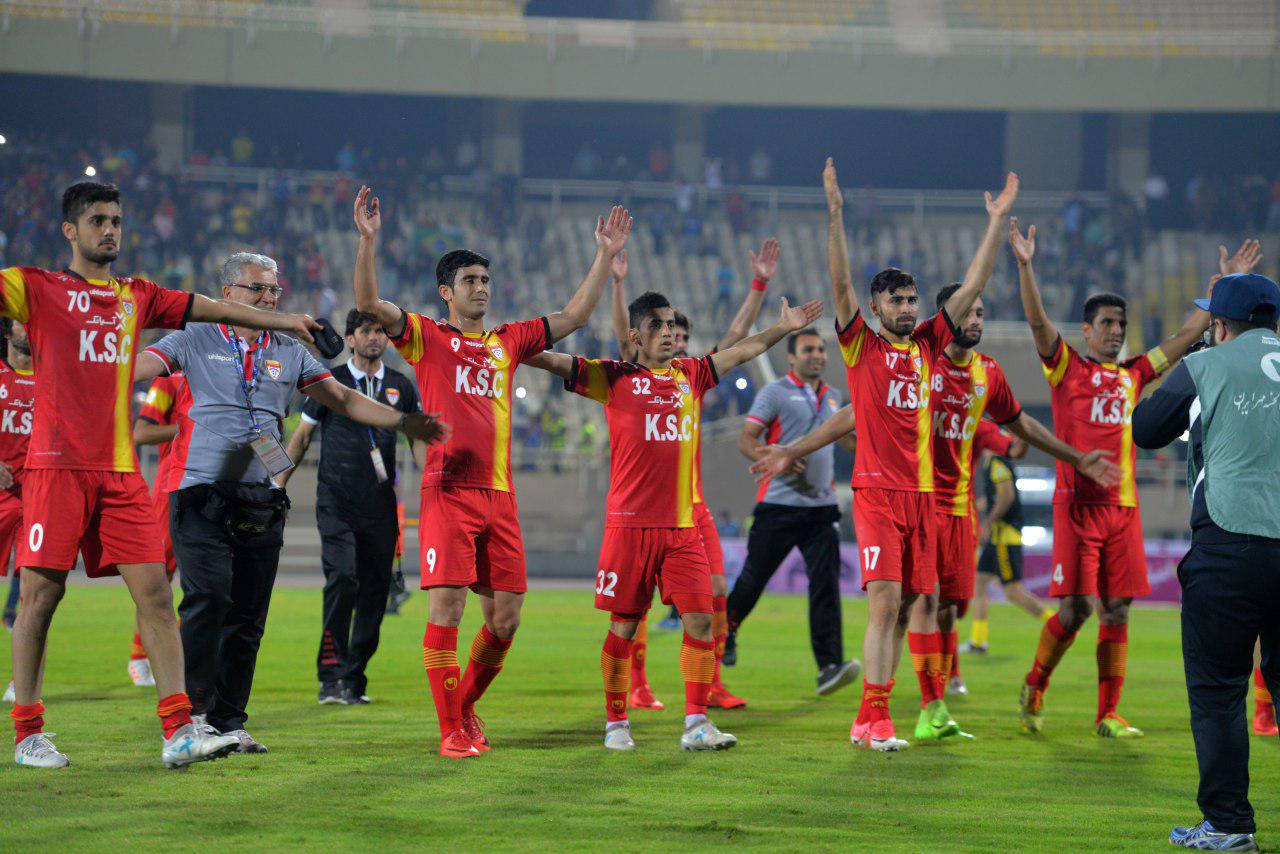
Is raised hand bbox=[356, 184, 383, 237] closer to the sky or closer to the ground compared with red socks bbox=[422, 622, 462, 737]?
closer to the sky

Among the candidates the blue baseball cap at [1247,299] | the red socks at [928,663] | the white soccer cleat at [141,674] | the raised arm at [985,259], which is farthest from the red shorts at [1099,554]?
the white soccer cleat at [141,674]

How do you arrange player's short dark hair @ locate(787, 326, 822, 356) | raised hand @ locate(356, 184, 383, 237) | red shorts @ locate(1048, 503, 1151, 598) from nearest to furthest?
raised hand @ locate(356, 184, 383, 237), red shorts @ locate(1048, 503, 1151, 598), player's short dark hair @ locate(787, 326, 822, 356)

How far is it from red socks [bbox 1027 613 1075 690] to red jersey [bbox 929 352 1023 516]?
0.96 m

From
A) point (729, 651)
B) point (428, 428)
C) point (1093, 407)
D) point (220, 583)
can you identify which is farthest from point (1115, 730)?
point (220, 583)

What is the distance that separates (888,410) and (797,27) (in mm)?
30863

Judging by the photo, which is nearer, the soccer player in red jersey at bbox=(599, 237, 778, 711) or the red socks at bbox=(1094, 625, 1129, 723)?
the soccer player in red jersey at bbox=(599, 237, 778, 711)

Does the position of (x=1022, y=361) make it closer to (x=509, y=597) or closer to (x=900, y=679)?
(x=900, y=679)

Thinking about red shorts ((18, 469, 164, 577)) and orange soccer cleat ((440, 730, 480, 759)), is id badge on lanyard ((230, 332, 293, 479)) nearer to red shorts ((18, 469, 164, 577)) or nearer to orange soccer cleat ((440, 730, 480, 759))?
red shorts ((18, 469, 164, 577))

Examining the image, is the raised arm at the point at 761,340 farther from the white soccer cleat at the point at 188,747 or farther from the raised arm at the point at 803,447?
the white soccer cleat at the point at 188,747

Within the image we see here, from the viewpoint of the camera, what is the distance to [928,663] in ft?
26.7

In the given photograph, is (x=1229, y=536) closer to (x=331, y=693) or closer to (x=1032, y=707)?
(x=1032, y=707)

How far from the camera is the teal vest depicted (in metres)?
5.25

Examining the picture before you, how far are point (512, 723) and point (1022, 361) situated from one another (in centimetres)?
2340

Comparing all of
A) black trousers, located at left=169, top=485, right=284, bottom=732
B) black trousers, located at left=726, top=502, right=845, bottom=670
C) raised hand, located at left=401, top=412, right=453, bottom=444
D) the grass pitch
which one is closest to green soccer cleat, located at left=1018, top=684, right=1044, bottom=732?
the grass pitch
